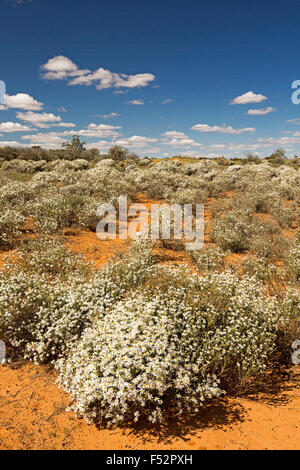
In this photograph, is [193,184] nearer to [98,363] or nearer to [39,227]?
[39,227]

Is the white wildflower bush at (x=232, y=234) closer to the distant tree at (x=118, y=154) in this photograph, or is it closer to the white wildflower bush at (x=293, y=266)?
the white wildflower bush at (x=293, y=266)

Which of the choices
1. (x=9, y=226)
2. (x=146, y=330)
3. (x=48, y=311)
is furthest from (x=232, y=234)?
(x=9, y=226)

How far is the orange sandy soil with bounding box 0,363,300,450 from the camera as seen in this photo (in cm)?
317

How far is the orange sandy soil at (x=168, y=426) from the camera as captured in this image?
10.4 ft

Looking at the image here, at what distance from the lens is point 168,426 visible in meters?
3.39

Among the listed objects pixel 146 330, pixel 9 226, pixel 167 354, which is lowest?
pixel 167 354

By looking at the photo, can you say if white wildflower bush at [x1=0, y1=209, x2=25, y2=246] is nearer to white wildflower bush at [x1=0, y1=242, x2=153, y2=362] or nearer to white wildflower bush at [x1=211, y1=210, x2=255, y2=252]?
Result: white wildflower bush at [x1=0, y1=242, x2=153, y2=362]

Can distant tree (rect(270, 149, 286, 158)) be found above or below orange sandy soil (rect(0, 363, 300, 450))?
above

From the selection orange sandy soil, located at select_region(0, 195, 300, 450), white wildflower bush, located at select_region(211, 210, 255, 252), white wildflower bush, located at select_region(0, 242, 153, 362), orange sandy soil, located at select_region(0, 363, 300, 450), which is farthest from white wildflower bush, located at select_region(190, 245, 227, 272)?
orange sandy soil, located at select_region(0, 363, 300, 450)

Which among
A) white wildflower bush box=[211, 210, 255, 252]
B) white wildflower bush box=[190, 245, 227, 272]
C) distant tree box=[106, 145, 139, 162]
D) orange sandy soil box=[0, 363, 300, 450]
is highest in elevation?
Answer: distant tree box=[106, 145, 139, 162]

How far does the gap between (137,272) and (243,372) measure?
8.42 ft

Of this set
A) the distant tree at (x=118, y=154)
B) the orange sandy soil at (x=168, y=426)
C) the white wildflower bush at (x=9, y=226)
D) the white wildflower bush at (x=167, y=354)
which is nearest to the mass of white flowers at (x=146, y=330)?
the white wildflower bush at (x=167, y=354)

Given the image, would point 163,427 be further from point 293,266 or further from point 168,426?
point 293,266
